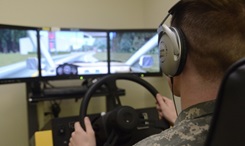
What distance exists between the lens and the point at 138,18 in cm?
308

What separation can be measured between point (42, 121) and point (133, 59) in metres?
0.97

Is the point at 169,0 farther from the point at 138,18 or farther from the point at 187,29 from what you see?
the point at 187,29

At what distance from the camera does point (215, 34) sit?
0.65m

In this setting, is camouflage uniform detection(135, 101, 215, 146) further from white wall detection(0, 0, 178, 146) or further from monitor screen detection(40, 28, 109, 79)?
white wall detection(0, 0, 178, 146)

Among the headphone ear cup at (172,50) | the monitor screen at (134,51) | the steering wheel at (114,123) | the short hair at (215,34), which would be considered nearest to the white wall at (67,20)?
the monitor screen at (134,51)

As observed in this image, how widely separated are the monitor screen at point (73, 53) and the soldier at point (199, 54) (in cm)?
168

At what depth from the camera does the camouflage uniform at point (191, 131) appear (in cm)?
64

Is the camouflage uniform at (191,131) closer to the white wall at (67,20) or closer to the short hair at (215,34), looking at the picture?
the short hair at (215,34)

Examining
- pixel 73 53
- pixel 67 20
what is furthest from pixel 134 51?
pixel 67 20

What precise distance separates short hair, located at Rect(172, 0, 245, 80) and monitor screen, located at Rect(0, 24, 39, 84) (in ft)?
5.68

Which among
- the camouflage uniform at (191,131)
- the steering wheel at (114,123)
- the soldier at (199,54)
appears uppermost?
the soldier at (199,54)

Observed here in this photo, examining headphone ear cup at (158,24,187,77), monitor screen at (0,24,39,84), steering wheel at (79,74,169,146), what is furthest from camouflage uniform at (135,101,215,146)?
monitor screen at (0,24,39,84)

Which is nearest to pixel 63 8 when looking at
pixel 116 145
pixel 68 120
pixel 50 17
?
pixel 50 17

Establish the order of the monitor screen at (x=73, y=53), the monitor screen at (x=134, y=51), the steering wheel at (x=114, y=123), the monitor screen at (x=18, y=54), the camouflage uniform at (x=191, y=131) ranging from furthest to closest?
1. the monitor screen at (x=134, y=51)
2. the monitor screen at (x=73, y=53)
3. the monitor screen at (x=18, y=54)
4. the steering wheel at (x=114, y=123)
5. the camouflage uniform at (x=191, y=131)
